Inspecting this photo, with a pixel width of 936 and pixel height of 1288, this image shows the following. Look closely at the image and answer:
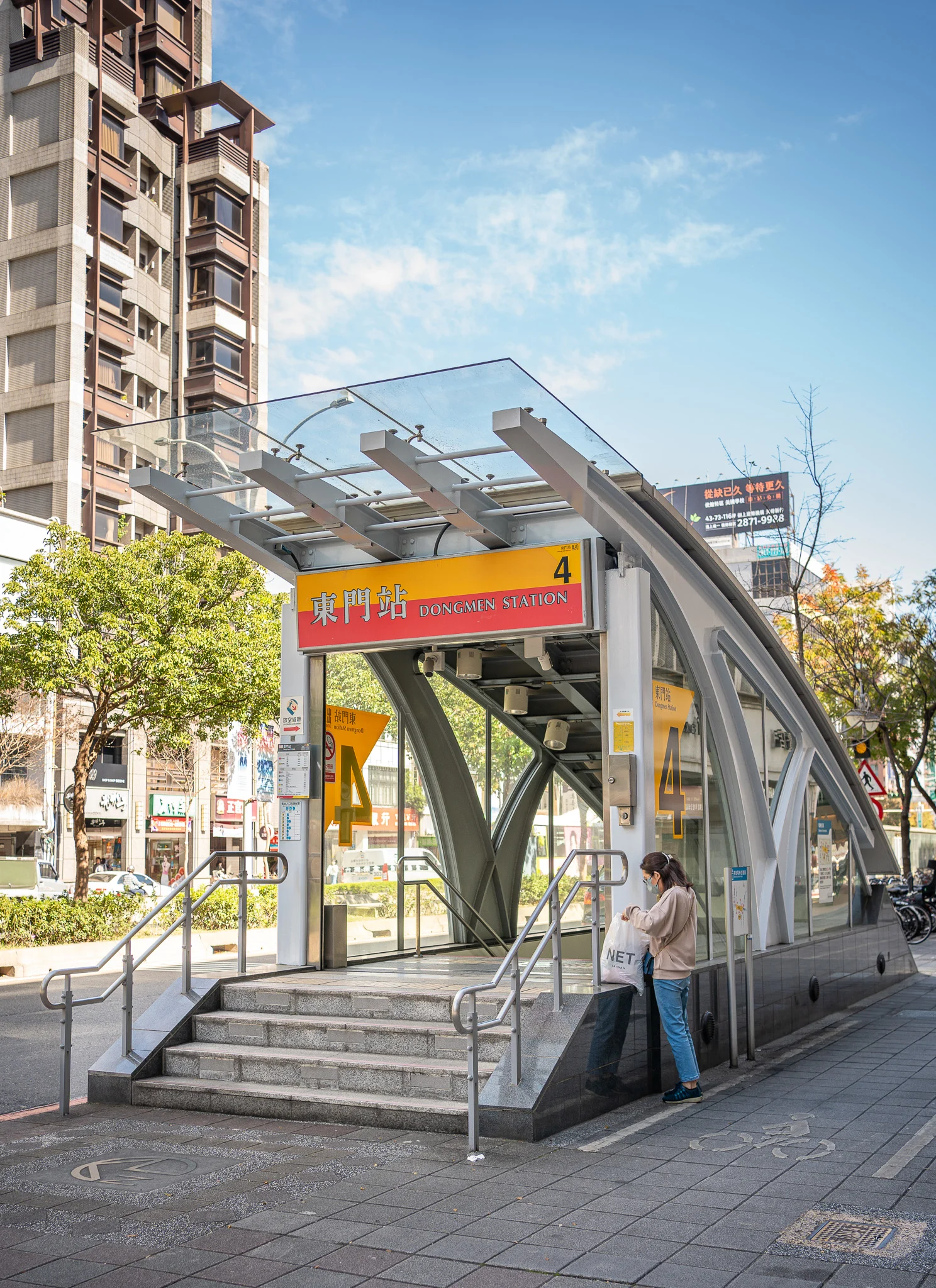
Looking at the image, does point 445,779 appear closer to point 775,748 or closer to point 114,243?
point 775,748

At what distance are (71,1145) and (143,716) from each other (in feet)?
48.4

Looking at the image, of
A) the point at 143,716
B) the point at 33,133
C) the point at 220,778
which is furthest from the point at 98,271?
the point at 143,716

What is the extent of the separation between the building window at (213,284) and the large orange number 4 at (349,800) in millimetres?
45462

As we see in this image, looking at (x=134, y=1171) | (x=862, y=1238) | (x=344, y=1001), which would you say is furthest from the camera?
(x=344, y=1001)

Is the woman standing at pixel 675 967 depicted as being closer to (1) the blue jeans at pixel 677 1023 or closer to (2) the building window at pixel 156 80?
(1) the blue jeans at pixel 677 1023

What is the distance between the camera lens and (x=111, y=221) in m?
48.4

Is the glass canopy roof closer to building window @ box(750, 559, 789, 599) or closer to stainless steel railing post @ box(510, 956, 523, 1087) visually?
stainless steel railing post @ box(510, 956, 523, 1087)

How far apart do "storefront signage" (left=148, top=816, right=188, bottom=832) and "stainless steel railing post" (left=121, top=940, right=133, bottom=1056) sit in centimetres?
3795

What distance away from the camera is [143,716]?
21.4m

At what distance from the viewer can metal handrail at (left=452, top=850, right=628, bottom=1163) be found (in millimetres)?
6848

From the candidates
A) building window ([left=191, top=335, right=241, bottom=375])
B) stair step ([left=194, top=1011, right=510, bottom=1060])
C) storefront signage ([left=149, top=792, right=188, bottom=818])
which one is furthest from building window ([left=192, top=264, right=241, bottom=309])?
stair step ([left=194, top=1011, right=510, bottom=1060])

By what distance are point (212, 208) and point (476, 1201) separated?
2109 inches

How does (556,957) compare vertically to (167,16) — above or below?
below

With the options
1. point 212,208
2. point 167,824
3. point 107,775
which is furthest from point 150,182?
point 167,824
